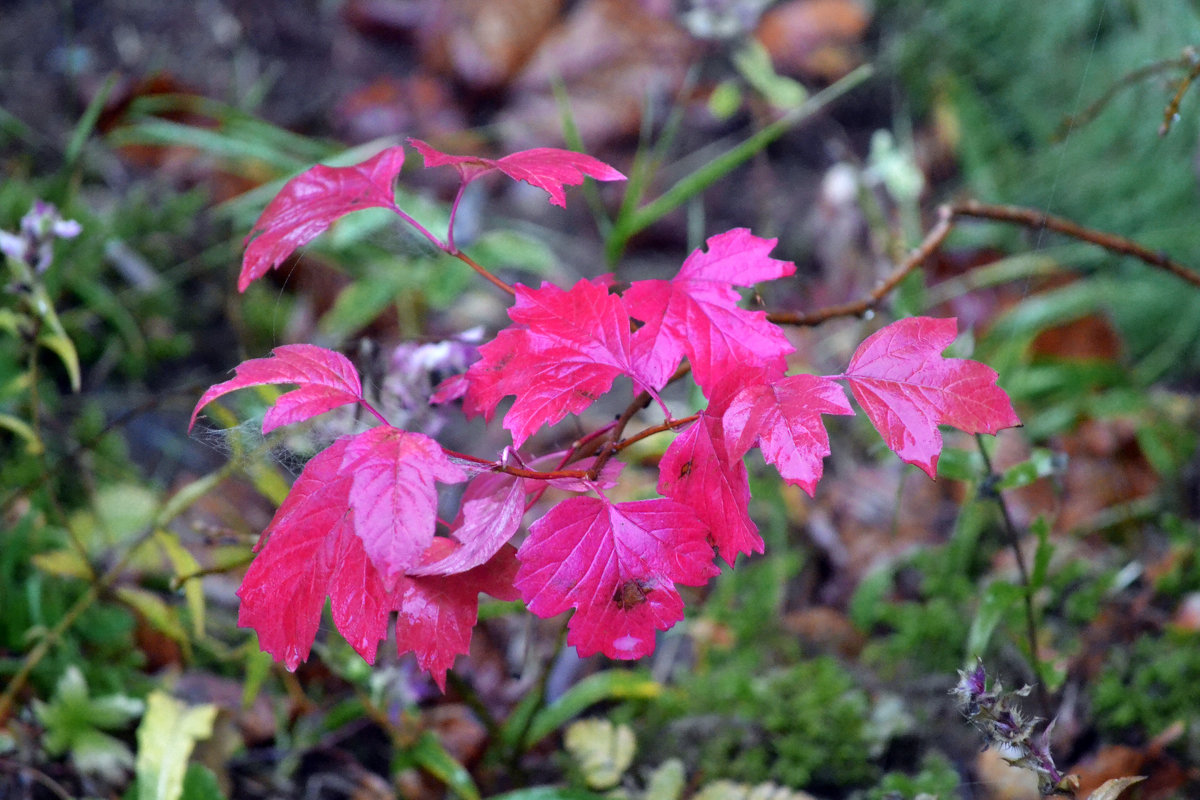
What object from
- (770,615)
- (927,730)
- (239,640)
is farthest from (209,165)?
(927,730)

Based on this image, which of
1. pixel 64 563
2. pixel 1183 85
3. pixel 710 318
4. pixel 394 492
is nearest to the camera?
pixel 394 492

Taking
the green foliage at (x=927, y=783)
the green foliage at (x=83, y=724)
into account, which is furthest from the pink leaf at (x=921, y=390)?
the green foliage at (x=83, y=724)

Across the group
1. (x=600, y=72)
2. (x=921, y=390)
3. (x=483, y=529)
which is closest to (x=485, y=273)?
(x=483, y=529)

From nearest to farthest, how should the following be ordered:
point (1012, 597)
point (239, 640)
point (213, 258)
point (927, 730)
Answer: point (1012, 597) < point (927, 730) < point (239, 640) < point (213, 258)

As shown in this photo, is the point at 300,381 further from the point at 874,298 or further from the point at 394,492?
the point at 874,298

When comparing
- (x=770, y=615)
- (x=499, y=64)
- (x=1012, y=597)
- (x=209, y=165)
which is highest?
(x=499, y=64)

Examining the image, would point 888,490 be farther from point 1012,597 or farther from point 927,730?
point 1012,597

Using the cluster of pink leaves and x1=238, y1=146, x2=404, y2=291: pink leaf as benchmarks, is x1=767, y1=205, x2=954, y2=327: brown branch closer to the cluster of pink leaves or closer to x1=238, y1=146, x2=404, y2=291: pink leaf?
the cluster of pink leaves

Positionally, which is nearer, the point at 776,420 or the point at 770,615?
the point at 776,420

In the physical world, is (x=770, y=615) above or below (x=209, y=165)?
below
